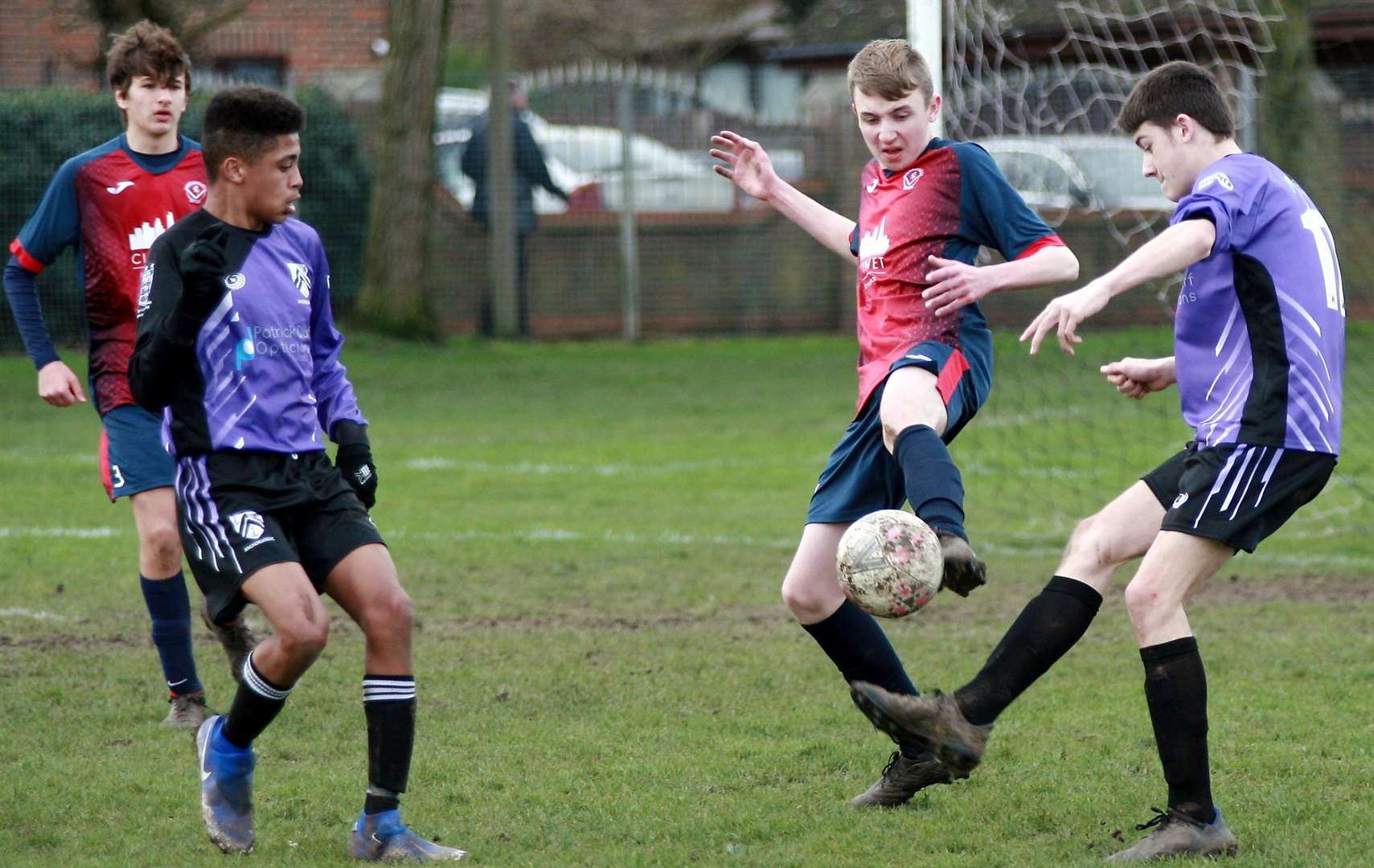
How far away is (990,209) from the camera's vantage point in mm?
4484

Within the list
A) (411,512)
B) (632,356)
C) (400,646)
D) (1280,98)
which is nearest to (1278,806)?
(400,646)

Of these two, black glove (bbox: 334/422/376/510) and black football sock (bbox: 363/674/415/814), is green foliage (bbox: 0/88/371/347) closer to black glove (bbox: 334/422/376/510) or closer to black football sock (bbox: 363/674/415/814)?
black glove (bbox: 334/422/376/510)

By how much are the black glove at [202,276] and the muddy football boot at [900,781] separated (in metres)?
2.13

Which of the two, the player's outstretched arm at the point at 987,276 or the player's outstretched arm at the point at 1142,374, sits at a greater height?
the player's outstretched arm at the point at 987,276

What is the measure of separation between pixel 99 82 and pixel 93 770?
1421 cm

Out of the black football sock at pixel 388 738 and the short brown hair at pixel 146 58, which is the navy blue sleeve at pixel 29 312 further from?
the black football sock at pixel 388 738

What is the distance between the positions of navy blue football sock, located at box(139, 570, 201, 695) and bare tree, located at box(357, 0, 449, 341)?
39.0ft

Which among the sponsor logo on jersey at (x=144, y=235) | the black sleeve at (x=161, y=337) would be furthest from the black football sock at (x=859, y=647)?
the sponsor logo on jersey at (x=144, y=235)

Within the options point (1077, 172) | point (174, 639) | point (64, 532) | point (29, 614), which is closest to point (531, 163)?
point (1077, 172)

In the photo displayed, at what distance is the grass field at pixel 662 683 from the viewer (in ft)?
14.0

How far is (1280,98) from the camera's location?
1045cm

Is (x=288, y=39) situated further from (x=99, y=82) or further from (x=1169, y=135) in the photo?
(x=1169, y=135)

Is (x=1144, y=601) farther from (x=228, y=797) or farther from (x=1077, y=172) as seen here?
(x=1077, y=172)

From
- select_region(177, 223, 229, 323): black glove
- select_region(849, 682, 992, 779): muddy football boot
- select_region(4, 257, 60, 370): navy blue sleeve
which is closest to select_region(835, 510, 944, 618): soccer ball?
select_region(849, 682, 992, 779): muddy football boot
